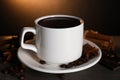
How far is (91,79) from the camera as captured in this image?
18.4 inches

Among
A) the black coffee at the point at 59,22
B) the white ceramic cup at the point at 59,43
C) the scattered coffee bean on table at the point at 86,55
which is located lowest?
the scattered coffee bean on table at the point at 86,55

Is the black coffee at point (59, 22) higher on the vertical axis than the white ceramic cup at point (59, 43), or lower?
higher

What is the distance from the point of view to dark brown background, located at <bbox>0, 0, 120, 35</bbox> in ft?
2.60

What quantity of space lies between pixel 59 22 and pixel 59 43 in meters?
0.05

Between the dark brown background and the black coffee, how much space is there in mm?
295

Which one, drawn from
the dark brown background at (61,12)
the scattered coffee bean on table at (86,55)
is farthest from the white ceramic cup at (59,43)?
the dark brown background at (61,12)

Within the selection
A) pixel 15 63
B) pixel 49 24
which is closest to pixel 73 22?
pixel 49 24

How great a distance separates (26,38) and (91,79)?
0.76 ft

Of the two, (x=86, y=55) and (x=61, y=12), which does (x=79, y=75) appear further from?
(x=61, y=12)

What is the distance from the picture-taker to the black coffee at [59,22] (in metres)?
0.47

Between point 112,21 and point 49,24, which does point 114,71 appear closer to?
point 49,24

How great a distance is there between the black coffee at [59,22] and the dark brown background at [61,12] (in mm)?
295

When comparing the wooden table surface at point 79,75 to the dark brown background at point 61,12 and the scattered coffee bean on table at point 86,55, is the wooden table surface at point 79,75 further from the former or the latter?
the dark brown background at point 61,12

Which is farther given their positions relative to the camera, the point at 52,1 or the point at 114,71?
the point at 52,1
